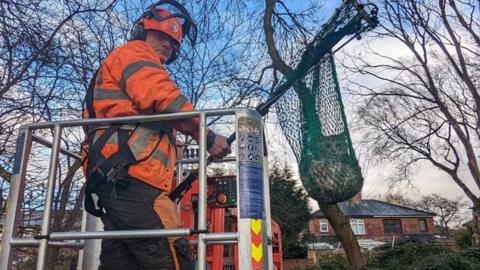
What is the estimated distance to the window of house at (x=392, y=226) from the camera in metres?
58.1

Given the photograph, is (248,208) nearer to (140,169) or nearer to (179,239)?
(179,239)

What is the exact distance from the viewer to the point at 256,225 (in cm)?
201

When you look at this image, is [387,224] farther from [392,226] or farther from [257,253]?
[257,253]

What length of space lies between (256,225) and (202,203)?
0.88 feet

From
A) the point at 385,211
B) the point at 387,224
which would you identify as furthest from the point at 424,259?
the point at 385,211

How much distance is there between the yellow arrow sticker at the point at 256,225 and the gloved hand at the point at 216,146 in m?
0.56

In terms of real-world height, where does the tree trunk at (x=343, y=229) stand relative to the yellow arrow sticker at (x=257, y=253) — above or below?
above

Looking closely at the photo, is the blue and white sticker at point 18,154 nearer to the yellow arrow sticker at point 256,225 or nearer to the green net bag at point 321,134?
the yellow arrow sticker at point 256,225

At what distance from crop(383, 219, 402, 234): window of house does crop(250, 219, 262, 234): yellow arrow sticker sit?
59989mm

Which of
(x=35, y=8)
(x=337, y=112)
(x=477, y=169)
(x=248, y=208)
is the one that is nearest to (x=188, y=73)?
(x=35, y=8)

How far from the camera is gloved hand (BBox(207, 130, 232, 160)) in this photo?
2.46m

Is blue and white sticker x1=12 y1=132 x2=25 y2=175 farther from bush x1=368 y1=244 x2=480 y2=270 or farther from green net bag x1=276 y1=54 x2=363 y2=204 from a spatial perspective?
bush x1=368 y1=244 x2=480 y2=270

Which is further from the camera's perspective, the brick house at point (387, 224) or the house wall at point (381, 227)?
the house wall at point (381, 227)

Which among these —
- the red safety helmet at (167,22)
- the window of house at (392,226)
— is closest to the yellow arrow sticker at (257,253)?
the red safety helmet at (167,22)
